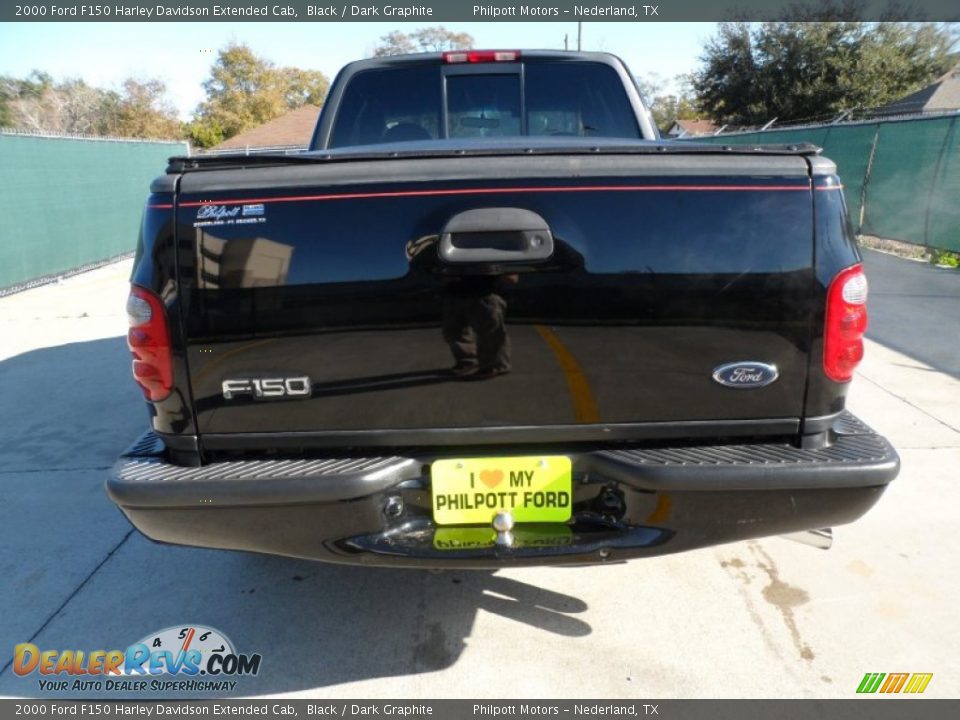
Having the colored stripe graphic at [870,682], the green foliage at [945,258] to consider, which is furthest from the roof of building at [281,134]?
the colored stripe graphic at [870,682]

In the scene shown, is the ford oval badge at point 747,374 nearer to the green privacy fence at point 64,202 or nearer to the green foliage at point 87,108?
the green privacy fence at point 64,202

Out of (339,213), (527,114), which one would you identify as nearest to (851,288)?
(339,213)

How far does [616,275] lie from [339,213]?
822 millimetres

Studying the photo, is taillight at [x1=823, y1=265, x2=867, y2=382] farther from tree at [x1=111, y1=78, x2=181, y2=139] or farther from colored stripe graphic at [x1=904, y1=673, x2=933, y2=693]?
tree at [x1=111, y1=78, x2=181, y2=139]

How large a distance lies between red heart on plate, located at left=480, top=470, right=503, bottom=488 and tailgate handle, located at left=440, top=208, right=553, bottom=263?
2.10 feet

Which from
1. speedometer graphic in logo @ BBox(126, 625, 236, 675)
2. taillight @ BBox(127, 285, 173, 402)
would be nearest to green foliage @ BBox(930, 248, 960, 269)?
speedometer graphic in logo @ BBox(126, 625, 236, 675)

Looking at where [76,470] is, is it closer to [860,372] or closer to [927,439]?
[927,439]

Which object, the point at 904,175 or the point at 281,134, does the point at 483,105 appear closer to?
the point at 904,175

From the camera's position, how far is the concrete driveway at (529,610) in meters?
2.46

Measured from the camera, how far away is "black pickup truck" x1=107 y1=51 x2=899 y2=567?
204cm

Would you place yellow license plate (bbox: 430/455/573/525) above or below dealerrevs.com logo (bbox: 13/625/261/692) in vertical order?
above

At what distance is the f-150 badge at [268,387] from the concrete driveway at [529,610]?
1.09m

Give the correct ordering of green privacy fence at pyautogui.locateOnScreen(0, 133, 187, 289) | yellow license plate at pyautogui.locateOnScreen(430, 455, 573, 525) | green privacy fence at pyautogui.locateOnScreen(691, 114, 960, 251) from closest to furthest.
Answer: yellow license plate at pyautogui.locateOnScreen(430, 455, 573, 525)
green privacy fence at pyautogui.locateOnScreen(0, 133, 187, 289)
green privacy fence at pyautogui.locateOnScreen(691, 114, 960, 251)

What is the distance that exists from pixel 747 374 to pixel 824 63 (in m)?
35.7
